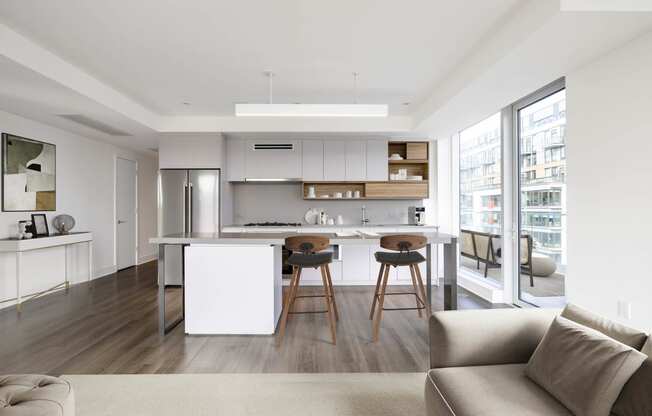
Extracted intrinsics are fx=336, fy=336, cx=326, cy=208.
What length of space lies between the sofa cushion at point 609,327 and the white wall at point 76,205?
5675mm

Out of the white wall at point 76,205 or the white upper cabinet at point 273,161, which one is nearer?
the white wall at point 76,205

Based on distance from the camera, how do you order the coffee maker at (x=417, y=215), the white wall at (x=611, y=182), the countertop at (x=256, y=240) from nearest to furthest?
the white wall at (x=611, y=182), the countertop at (x=256, y=240), the coffee maker at (x=417, y=215)

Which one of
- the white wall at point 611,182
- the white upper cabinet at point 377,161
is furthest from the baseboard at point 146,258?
the white wall at point 611,182

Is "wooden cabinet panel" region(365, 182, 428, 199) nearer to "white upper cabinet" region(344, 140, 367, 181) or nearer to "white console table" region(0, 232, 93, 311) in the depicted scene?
"white upper cabinet" region(344, 140, 367, 181)

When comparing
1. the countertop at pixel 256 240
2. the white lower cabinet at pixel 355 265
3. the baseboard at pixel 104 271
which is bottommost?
the baseboard at pixel 104 271

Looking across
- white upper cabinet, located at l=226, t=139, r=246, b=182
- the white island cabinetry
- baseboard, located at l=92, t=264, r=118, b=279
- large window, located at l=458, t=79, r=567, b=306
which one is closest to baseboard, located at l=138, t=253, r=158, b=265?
baseboard, located at l=92, t=264, r=118, b=279

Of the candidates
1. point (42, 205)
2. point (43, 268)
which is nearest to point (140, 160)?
point (42, 205)

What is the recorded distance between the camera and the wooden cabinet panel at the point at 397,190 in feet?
18.5

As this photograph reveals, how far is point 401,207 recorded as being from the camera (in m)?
5.99

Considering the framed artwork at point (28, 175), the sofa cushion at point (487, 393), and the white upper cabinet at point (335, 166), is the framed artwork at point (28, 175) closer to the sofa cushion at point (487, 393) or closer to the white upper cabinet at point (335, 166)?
the white upper cabinet at point (335, 166)

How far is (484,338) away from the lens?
1.66 metres

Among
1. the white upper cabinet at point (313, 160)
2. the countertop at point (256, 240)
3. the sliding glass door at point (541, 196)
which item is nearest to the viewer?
the countertop at point (256, 240)

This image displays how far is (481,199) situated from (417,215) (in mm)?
1160

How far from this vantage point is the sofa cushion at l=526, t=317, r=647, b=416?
1.19m
